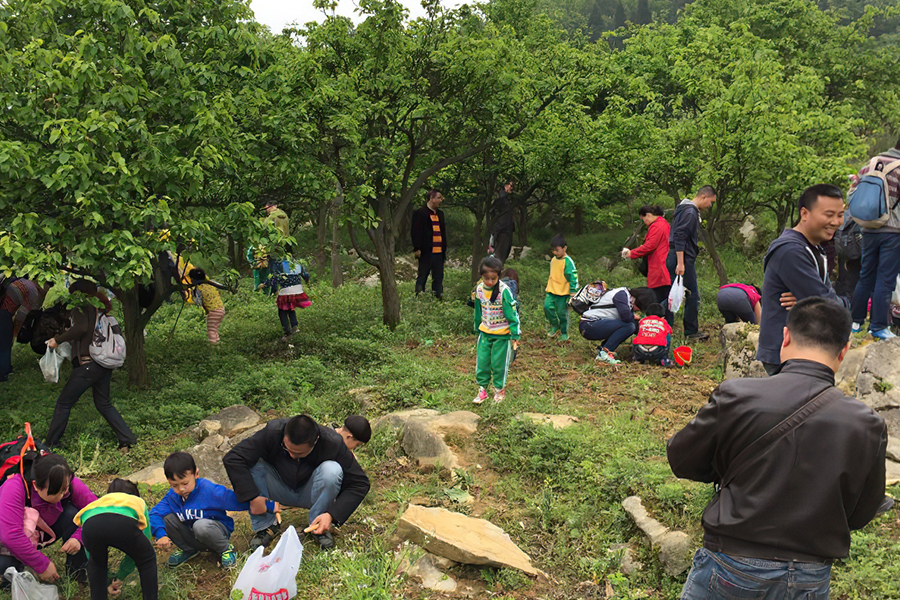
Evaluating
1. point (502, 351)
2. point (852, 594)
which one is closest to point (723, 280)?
point (502, 351)

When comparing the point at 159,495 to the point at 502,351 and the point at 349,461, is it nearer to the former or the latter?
the point at 349,461

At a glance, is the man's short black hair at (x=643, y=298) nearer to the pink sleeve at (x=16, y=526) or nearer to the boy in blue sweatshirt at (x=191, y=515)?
the boy in blue sweatshirt at (x=191, y=515)

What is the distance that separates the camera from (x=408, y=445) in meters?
6.70

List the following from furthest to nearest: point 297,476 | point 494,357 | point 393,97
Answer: point 393,97 < point 494,357 < point 297,476

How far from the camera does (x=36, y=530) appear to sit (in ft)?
15.4

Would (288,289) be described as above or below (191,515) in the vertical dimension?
above

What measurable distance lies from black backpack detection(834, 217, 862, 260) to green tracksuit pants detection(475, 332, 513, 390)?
416 centimetres

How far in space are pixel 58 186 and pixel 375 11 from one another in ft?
17.1

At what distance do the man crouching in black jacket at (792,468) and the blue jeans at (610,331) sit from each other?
6.56 m

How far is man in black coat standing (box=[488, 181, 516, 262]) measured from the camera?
562 inches

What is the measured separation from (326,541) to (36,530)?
1.96 m

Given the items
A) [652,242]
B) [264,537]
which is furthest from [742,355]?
[264,537]

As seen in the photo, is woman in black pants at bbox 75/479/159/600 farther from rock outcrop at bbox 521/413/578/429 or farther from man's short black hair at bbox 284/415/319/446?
rock outcrop at bbox 521/413/578/429

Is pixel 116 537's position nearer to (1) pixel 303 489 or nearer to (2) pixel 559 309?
(1) pixel 303 489
